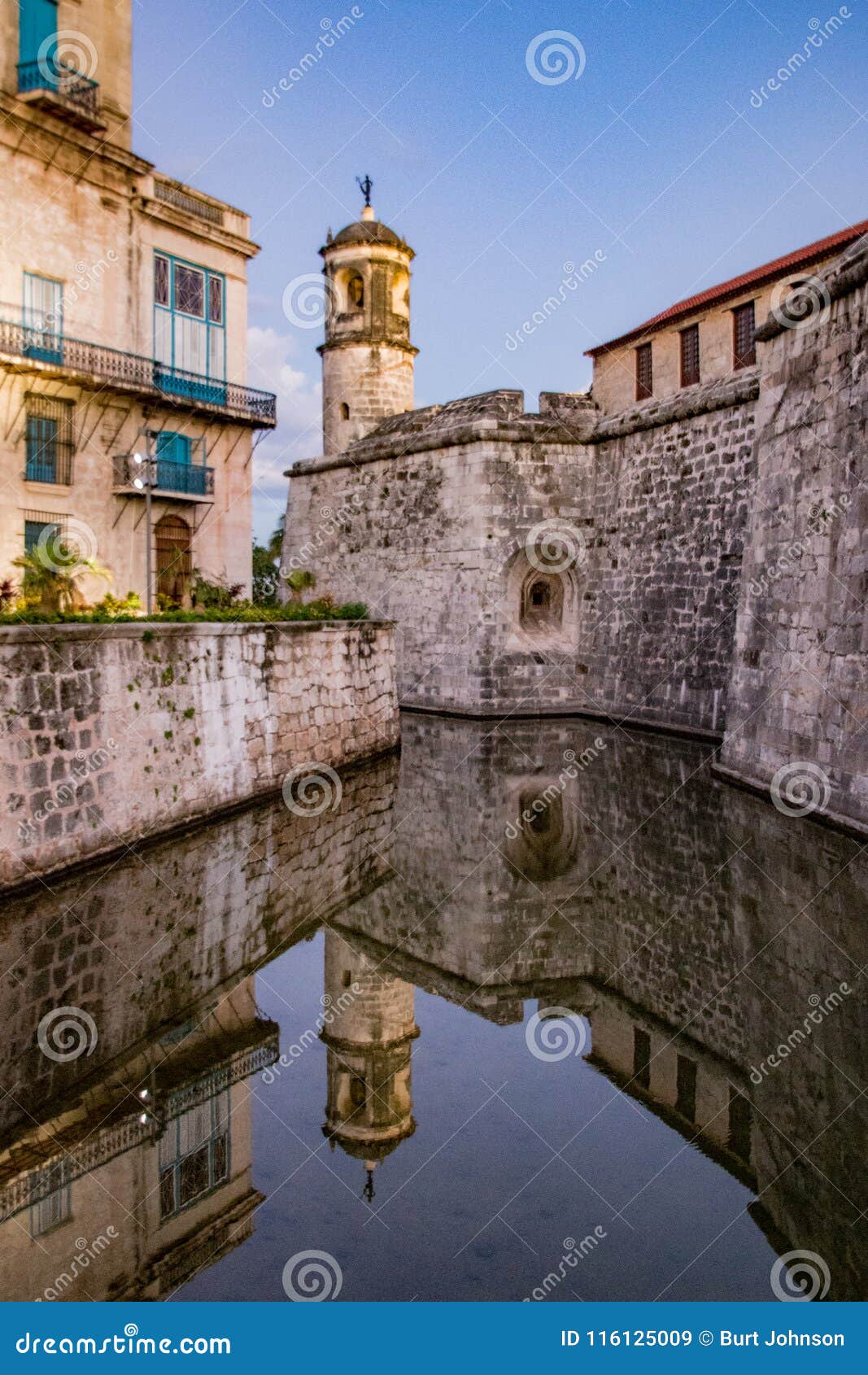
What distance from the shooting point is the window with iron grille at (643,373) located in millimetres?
21188

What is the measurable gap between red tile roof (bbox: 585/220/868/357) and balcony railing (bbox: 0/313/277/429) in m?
7.82

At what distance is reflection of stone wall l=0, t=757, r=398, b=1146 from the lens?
4508 millimetres

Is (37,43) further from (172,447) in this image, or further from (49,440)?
(172,447)

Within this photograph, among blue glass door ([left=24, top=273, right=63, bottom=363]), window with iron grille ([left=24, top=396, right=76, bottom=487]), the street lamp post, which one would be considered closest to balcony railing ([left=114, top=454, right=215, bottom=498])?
the street lamp post

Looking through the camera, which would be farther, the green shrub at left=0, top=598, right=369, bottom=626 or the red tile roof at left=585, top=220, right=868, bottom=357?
the red tile roof at left=585, top=220, right=868, bottom=357

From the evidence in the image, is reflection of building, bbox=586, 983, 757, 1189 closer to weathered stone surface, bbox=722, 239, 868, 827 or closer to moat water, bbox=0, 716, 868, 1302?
moat water, bbox=0, 716, 868, 1302

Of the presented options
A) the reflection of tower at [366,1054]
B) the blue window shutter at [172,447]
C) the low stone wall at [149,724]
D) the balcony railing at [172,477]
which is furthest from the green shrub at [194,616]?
the blue window shutter at [172,447]

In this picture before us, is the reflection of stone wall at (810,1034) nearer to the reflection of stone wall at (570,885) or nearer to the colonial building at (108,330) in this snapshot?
the reflection of stone wall at (570,885)

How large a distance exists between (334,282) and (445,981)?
17467 millimetres

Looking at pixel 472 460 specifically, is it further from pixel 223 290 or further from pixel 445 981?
pixel 445 981

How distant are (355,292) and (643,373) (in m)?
6.01

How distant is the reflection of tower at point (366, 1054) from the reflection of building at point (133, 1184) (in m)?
0.36

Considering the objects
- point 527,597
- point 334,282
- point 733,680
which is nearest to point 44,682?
point 733,680

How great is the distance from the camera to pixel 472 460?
16.1 meters
